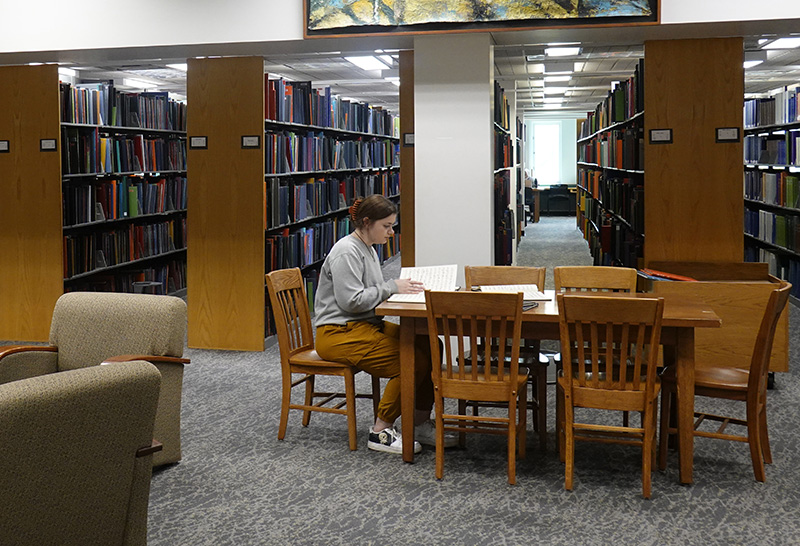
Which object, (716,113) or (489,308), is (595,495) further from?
(716,113)

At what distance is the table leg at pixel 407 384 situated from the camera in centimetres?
386

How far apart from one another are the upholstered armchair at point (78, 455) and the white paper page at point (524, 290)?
211 cm

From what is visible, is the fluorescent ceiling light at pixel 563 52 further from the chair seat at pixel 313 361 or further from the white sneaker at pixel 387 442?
the white sneaker at pixel 387 442

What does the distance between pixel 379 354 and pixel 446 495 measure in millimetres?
768

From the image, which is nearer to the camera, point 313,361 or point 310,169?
point 313,361

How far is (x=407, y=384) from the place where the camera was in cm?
389

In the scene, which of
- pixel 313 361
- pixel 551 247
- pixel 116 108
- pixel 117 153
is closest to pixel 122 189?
pixel 117 153

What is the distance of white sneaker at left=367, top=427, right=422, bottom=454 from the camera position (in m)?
4.05

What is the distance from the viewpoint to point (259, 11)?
18.2 feet

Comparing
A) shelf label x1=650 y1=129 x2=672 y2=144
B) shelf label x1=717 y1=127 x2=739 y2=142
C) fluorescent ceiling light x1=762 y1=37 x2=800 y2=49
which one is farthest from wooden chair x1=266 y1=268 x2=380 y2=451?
fluorescent ceiling light x1=762 y1=37 x2=800 y2=49

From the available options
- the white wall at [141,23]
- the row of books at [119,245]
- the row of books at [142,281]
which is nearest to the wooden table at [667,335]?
the white wall at [141,23]

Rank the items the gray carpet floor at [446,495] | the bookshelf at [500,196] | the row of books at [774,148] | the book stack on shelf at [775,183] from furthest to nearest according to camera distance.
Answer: the book stack on shelf at [775,183]
the row of books at [774,148]
the bookshelf at [500,196]
the gray carpet floor at [446,495]

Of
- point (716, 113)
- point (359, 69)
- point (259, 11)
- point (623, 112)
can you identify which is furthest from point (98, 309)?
point (359, 69)

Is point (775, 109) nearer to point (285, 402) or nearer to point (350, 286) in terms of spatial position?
point (350, 286)
